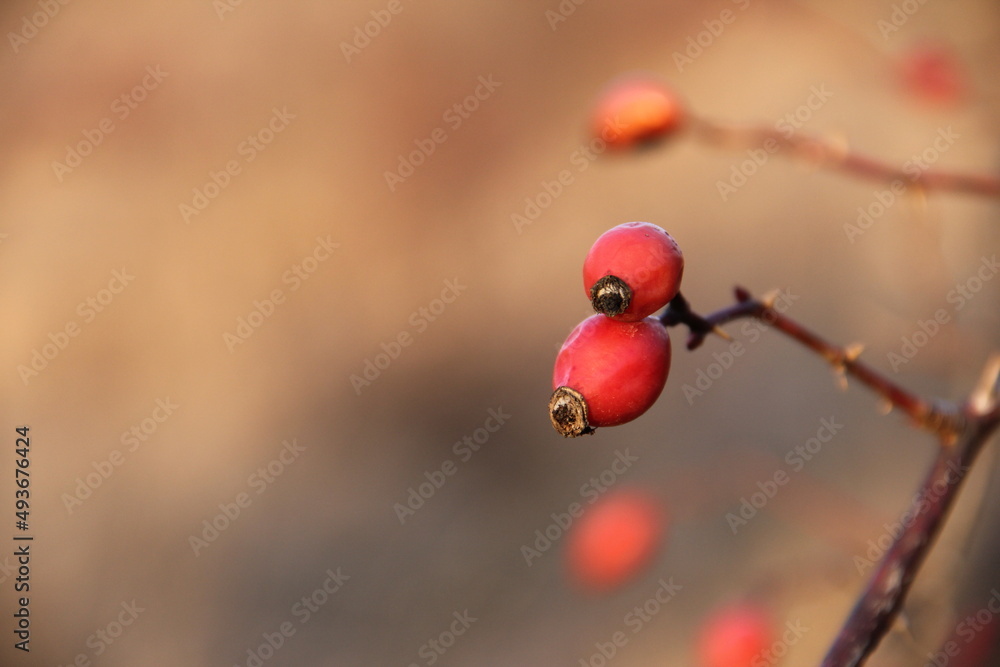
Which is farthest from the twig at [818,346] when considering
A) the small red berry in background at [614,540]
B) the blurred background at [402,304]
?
the blurred background at [402,304]

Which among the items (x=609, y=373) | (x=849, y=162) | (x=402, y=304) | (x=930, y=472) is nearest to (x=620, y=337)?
(x=609, y=373)

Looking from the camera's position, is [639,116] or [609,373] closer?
[609,373]

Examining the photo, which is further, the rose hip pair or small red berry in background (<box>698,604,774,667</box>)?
small red berry in background (<box>698,604,774,667</box>)

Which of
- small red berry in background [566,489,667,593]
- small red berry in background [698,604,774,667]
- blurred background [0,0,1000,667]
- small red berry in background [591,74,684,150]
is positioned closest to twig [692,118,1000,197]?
small red berry in background [591,74,684,150]

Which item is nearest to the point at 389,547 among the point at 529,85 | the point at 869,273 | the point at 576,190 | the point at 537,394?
the point at 537,394

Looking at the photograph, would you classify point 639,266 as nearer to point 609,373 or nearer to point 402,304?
point 609,373

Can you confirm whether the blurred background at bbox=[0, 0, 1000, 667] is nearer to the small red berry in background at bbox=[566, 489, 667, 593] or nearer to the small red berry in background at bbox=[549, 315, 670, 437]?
the small red berry in background at bbox=[566, 489, 667, 593]
